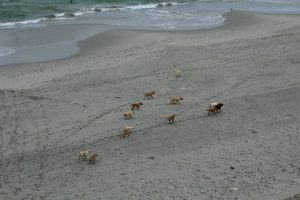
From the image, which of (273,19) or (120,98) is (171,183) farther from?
(273,19)

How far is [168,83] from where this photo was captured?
19.6 metres

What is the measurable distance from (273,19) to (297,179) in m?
22.5

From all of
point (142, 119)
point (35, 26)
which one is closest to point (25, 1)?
point (35, 26)

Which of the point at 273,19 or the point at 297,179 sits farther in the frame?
the point at 273,19

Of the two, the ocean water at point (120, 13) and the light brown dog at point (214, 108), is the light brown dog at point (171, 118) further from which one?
the ocean water at point (120, 13)

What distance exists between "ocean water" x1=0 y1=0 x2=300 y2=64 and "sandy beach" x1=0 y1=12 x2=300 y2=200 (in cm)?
699

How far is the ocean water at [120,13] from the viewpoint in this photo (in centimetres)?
3181

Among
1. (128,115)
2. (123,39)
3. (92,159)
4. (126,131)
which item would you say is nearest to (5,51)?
(123,39)

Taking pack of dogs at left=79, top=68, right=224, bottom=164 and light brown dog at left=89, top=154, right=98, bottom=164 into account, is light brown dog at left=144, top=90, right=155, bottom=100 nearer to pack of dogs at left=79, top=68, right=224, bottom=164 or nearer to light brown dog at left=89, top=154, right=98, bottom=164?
pack of dogs at left=79, top=68, right=224, bottom=164

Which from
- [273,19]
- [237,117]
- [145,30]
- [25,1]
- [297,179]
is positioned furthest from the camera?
[25,1]

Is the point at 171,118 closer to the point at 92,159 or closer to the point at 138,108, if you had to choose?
the point at 138,108

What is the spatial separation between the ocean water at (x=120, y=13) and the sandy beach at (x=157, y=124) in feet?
22.9

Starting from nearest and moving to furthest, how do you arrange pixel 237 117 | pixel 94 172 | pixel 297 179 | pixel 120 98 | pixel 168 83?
pixel 297 179 → pixel 94 172 → pixel 237 117 → pixel 120 98 → pixel 168 83

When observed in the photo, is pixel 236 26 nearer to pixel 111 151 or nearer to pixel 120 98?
pixel 120 98
